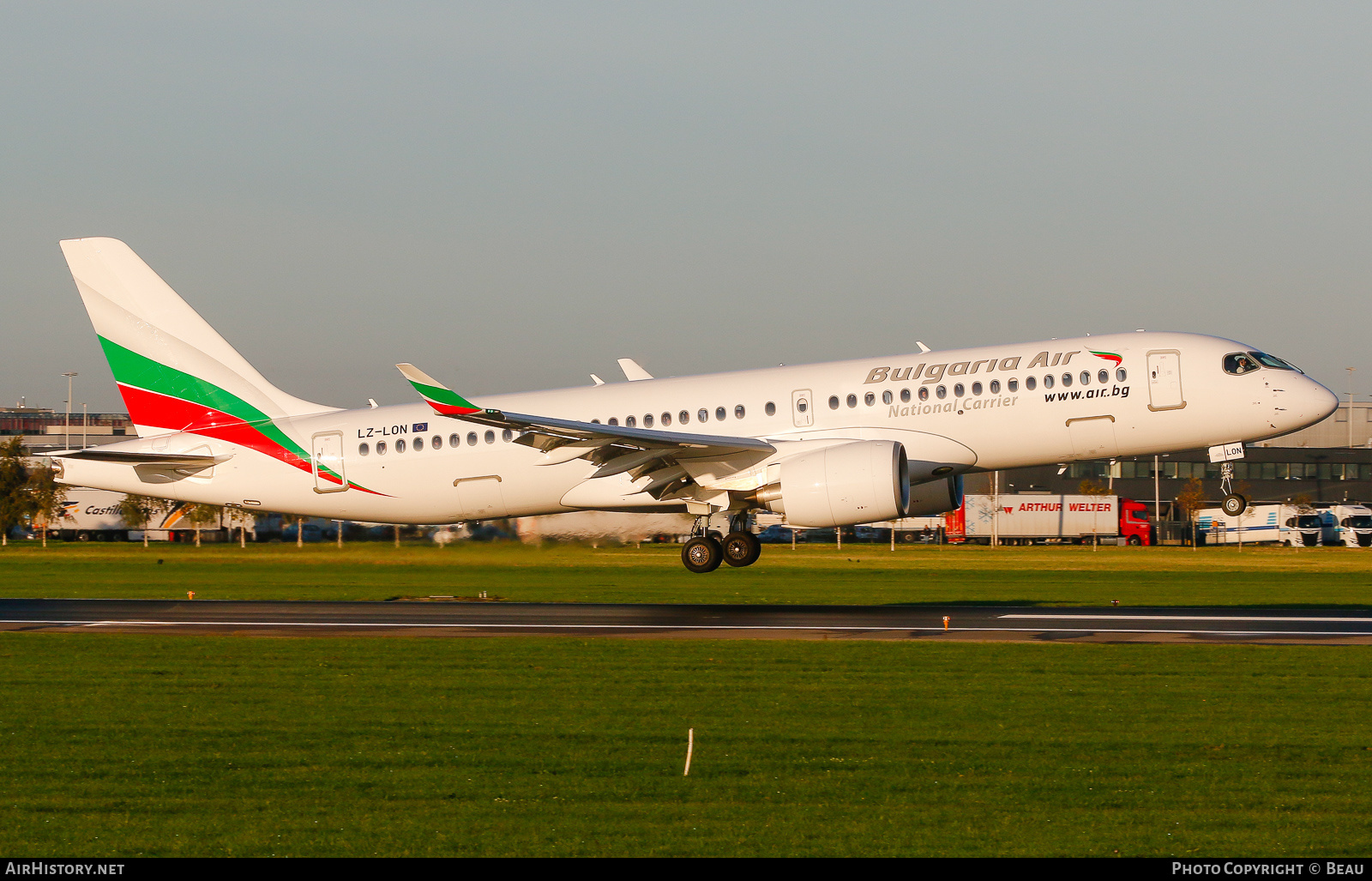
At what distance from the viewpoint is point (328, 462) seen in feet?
108

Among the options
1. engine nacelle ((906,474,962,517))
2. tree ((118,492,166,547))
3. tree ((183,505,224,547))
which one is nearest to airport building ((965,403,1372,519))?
tree ((183,505,224,547))

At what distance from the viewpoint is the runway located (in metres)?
23.7

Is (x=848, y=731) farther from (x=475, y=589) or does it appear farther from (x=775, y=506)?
(x=475, y=589)

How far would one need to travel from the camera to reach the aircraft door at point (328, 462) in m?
33.0

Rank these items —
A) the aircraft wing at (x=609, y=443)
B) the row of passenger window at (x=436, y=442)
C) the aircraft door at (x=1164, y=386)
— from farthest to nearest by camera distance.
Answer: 1. the row of passenger window at (x=436, y=442)
2. the aircraft door at (x=1164, y=386)
3. the aircraft wing at (x=609, y=443)

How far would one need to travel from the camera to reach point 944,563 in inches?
2441

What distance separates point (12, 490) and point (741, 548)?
82369mm

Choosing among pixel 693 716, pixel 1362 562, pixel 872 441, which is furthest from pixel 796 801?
pixel 1362 562

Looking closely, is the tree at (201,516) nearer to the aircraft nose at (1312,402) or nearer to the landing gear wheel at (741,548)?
the landing gear wheel at (741,548)

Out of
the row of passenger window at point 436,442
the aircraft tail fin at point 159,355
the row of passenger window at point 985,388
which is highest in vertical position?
the aircraft tail fin at point 159,355

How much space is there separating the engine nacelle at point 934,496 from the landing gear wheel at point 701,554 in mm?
4859

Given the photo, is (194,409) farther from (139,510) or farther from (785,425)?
(139,510)

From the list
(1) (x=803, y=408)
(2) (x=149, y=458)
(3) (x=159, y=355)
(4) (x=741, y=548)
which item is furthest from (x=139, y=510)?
(1) (x=803, y=408)

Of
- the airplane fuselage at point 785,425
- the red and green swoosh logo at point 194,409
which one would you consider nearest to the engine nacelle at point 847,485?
the airplane fuselage at point 785,425
